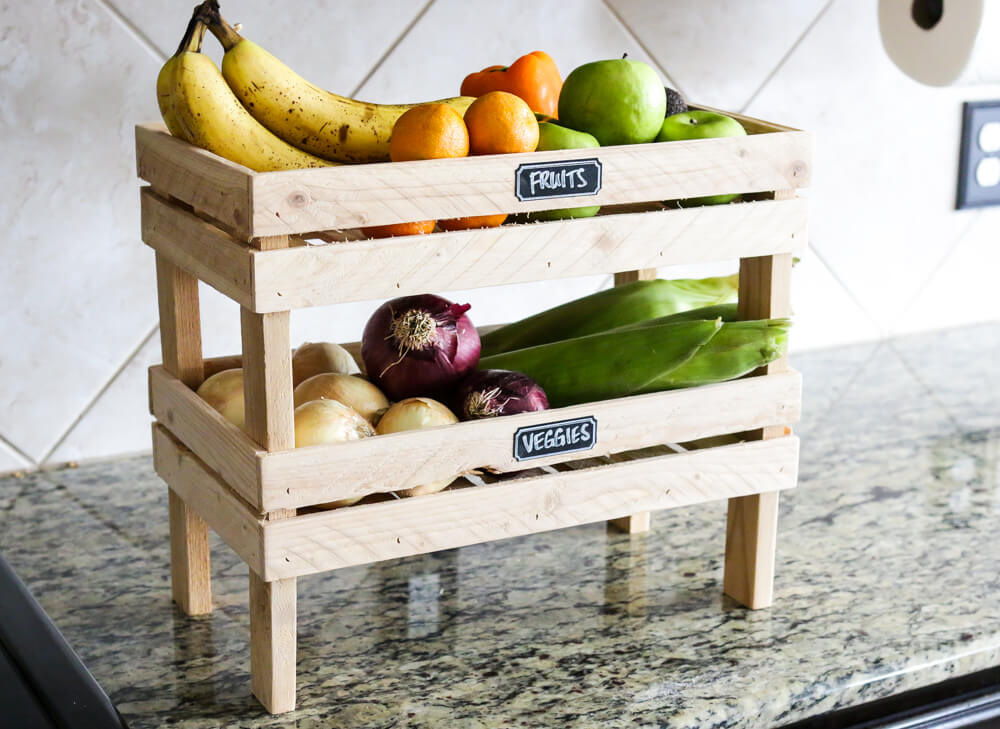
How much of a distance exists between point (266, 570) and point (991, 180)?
1166 mm

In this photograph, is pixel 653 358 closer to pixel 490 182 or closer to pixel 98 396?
pixel 490 182

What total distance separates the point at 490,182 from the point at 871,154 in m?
0.87

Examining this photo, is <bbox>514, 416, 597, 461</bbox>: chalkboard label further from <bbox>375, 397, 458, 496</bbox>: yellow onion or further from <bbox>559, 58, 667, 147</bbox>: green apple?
<bbox>559, 58, 667, 147</bbox>: green apple

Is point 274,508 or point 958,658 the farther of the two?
point 958,658

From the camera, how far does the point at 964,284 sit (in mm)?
1540

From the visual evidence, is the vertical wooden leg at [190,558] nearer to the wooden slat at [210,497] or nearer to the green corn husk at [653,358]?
the wooden slat at [210,497]

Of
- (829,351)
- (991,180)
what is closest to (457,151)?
(829,351)

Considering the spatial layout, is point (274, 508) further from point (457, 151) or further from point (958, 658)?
point (958, 658)

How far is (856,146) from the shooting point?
141cm

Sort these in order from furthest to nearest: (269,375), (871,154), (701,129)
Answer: (871,154) → (701,129) → (269,375)

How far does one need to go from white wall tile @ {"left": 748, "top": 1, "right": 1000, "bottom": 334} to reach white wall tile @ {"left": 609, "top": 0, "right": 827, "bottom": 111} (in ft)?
0.08

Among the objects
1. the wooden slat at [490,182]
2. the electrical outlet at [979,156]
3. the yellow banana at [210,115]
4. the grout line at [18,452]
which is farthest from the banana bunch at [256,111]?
the electrical outlet at [979,156]

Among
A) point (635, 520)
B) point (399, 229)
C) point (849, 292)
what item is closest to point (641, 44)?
point (849, 292)

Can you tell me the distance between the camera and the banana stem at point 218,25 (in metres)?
0.74
